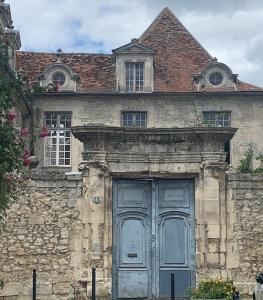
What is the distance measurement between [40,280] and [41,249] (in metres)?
0.60

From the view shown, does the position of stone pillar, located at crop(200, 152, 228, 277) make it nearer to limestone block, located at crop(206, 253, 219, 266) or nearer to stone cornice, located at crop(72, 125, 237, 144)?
limestone block, located at crop(206, 253, 219, 266)

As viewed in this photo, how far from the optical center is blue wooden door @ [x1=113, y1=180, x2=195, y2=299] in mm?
12391

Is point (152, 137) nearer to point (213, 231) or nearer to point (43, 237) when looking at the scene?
point (213, 231)

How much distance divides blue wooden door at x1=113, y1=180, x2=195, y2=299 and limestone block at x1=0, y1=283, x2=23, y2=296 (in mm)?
1869

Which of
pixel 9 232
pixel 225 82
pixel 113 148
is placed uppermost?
pixel 225 82

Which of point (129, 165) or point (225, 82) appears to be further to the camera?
point (225, 82)

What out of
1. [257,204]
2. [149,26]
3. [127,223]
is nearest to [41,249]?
[127,223]

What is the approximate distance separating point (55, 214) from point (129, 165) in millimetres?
1774

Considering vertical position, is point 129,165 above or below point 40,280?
above

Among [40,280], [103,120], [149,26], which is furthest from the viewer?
[149,26]

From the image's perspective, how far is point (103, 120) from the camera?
2428 cm

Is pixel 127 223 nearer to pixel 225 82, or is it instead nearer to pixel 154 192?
pixel 154 192

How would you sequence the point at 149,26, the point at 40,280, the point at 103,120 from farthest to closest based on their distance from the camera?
1. the point at 149,26
2. the point at 103,120
3. the point at 40,280

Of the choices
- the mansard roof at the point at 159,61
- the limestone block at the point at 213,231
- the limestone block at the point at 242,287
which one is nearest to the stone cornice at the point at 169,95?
the mansard roof at the point at 159,61
